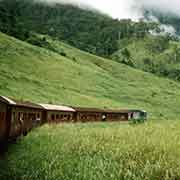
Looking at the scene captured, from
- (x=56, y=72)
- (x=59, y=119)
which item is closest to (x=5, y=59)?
(x=56, y=72)

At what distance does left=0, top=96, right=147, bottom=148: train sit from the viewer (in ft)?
69.7

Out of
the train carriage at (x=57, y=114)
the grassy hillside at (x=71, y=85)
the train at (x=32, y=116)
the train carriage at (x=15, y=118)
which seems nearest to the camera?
the train carriage at (x=15, y=118)

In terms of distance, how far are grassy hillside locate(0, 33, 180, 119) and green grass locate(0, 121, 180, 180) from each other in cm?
3395

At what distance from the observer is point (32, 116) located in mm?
28766

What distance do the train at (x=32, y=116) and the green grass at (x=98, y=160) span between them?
5.50ft

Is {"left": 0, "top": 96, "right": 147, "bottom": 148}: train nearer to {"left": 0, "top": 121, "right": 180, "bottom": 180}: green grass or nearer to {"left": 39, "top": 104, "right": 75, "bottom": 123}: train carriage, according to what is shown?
{"left": 39, "top": 104, "right": 75, "bottom": 123}: train carriage

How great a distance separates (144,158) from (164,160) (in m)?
1.10

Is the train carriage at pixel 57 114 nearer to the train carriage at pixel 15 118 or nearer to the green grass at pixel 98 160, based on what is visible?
the train carriage at pixel 15 118

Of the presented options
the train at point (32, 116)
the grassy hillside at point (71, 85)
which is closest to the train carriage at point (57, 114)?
the train at point (32, 116)

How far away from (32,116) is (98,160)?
15.4 metres

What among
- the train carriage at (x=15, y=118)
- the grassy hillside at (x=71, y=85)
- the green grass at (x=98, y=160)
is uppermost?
the grassy hillside at (x=71, y=85)

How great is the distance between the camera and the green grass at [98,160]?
37.9 feet

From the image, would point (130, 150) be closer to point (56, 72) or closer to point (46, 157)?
point (46, 157)

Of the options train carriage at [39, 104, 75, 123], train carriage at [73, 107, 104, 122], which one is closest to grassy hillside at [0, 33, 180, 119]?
train carriage at [73, 107, 104, 122]
